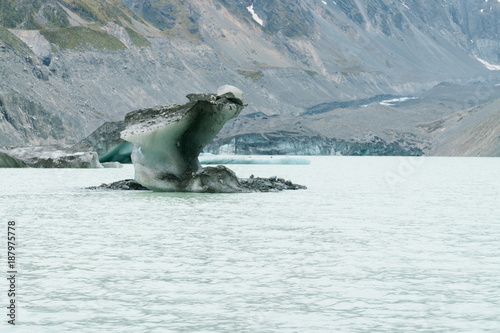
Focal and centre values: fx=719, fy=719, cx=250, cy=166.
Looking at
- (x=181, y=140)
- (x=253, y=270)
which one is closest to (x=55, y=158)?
(x=181, y=140)

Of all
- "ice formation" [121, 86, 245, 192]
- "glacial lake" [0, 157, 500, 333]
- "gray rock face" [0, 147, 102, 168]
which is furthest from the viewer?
"gray rock face" [0, 147, 102, 168]

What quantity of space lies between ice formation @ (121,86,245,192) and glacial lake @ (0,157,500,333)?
5180mm

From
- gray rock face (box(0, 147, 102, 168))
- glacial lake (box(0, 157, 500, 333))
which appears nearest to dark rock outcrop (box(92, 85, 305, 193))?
glacial lake (box(0, 157, 500, 333))

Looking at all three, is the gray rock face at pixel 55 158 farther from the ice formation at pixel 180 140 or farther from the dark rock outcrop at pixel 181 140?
the ice formation at pixel 180 140

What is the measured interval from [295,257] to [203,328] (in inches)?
149

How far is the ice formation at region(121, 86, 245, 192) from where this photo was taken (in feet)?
72.1

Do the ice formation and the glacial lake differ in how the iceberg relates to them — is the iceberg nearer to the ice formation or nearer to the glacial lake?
the ice formation

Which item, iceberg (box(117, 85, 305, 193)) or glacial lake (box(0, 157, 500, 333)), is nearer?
glacial lake (box(0, 157, 500, 333))

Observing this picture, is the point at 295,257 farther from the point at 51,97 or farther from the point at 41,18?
the point at 41,18

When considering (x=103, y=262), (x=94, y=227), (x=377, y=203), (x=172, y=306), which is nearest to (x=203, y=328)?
(x=172, y=306)

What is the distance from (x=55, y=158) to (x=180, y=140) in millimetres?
28101

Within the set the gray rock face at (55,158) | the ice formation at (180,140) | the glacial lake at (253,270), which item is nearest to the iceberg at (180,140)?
the ice formation at (180,140)

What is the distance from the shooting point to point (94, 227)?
13711 millimetres

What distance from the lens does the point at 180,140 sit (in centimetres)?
2281
